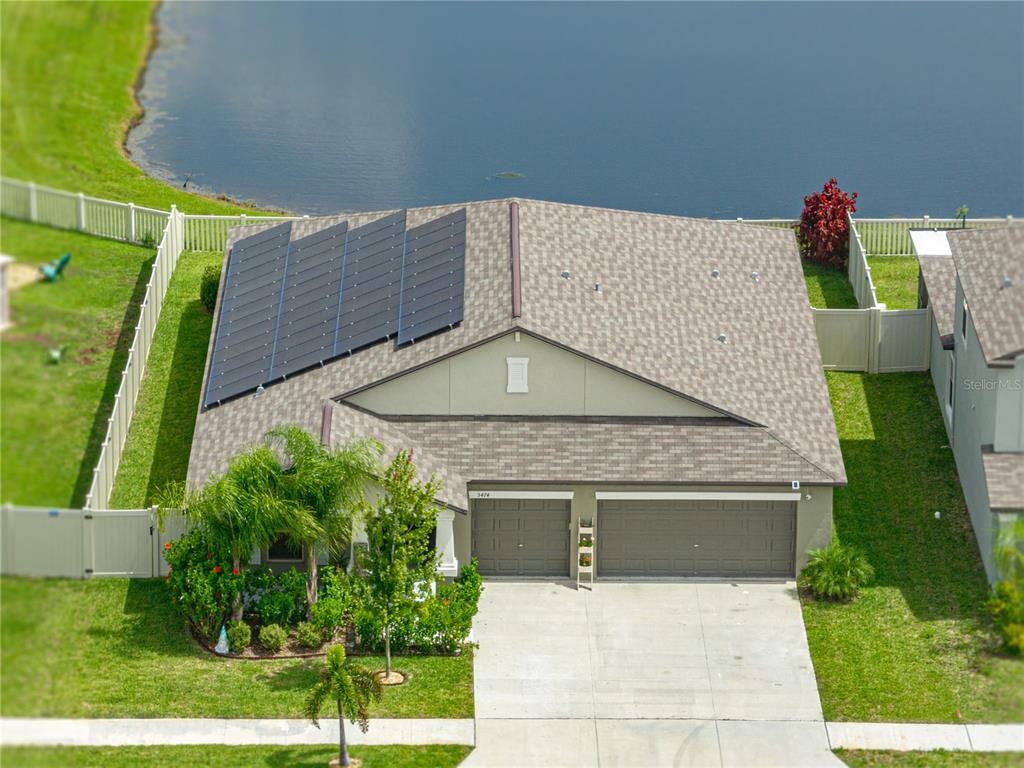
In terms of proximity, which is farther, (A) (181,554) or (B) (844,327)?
(B) (844,327)

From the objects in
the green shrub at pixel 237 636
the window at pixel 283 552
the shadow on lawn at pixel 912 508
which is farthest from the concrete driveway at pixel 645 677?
the green shrub at pixel 237 636

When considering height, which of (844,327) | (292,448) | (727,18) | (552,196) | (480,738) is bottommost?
(480,738)

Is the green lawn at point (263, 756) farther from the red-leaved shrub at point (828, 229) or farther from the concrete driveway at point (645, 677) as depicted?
the red-leaved shrub at point (828, 229)

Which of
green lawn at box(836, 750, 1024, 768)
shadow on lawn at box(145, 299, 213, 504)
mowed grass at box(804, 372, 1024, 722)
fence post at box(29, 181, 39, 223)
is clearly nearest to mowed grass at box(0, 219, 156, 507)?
fence post at box(29, 181, 39, 223)

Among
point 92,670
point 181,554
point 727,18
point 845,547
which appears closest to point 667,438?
point 845,547

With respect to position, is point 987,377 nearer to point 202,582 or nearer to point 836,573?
point 836,573

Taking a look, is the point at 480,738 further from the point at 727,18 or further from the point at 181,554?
the point at 727,18
